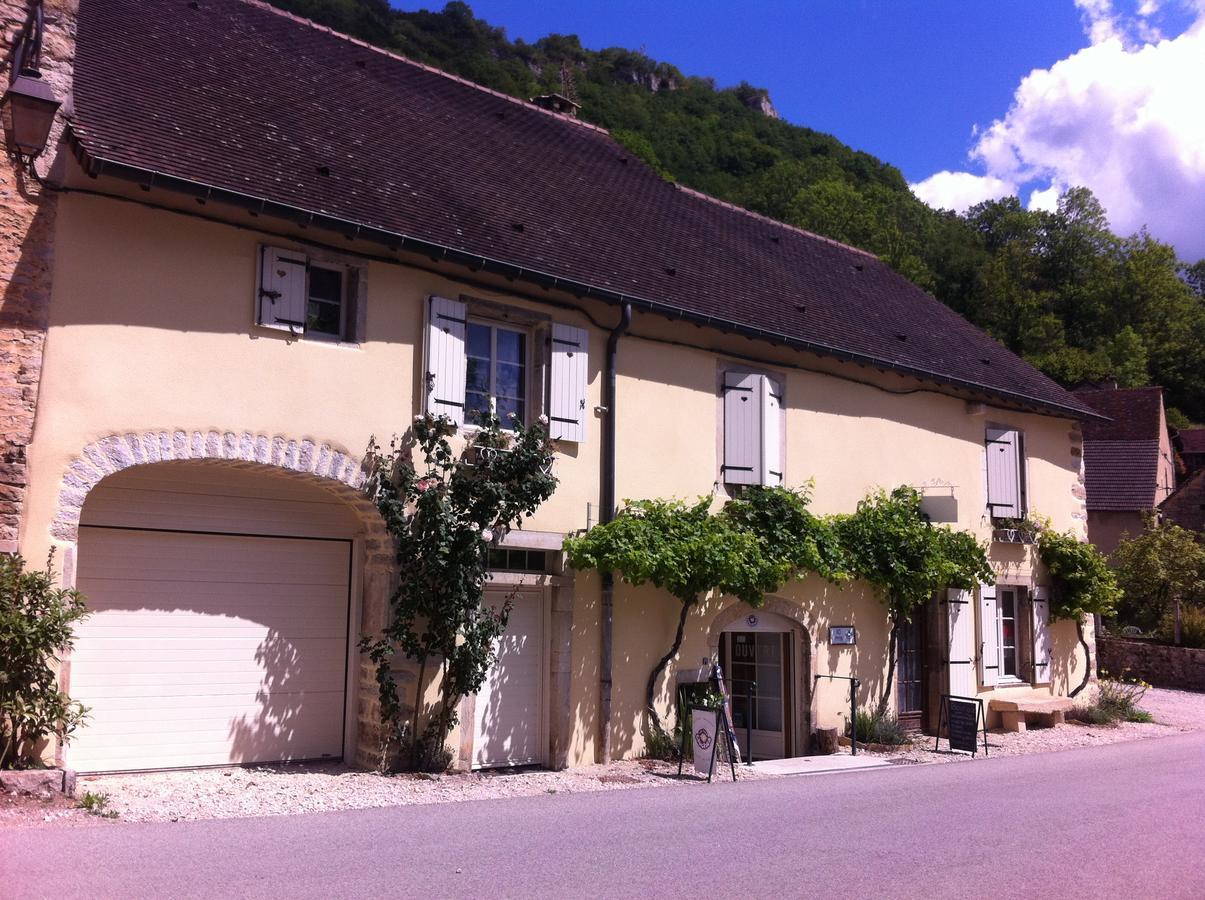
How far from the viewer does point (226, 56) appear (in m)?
11.7

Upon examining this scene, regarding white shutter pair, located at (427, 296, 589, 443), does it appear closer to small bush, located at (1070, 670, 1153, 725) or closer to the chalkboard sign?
the chalkboard sign

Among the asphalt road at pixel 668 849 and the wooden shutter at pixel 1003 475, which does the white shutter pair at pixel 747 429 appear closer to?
the asphalt road at pixel 668 849

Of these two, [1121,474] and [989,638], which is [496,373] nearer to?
[989,638]

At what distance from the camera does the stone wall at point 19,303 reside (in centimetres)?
805

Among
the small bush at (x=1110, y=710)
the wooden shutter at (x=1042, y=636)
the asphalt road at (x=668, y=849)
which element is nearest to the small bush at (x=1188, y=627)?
the small bush at (x=1110, y=710)

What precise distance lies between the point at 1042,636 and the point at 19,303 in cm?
1433

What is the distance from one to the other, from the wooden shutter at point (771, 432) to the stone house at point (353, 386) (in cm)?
5

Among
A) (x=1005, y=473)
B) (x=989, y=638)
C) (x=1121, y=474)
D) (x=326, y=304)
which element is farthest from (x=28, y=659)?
(x=1121, y=474)

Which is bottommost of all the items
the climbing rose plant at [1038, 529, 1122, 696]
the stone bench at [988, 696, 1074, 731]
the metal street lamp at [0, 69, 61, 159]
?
the stone bench at [988, 696, 1074, 731]

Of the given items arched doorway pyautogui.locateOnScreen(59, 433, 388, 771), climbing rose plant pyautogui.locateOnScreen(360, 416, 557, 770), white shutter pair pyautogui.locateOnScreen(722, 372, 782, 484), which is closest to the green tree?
white shutter pair pyautogui.locateOnScreen(722, 372, 782, 484)

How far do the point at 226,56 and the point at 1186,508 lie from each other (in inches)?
1331

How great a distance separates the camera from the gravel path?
24.4 feet

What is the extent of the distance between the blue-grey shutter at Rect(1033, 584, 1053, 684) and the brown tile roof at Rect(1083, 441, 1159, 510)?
56.9ft

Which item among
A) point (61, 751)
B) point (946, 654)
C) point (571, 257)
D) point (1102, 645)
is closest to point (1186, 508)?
point (1102, 645)
